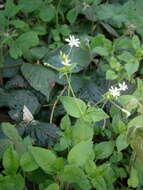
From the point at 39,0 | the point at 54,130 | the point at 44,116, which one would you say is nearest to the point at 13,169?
the point at 54,130

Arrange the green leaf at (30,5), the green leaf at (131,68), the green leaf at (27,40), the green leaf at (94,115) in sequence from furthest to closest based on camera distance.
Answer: the green leaf at (30,5) → the green leaf at (27,40) → the green leaf at (131,68) → the green leaf at (94,115)

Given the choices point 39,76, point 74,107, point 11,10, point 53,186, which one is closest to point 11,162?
point 53,186

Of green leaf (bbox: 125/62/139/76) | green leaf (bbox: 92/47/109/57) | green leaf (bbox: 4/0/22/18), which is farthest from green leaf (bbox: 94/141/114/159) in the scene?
green leaf (bbox: 4/0/22/18)

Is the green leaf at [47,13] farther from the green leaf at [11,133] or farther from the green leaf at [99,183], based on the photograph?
the green leaf at [99,183]

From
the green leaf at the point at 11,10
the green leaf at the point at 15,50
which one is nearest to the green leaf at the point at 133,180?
the green leaf at the point at 15,50

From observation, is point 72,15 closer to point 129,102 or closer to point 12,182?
point 129,102
